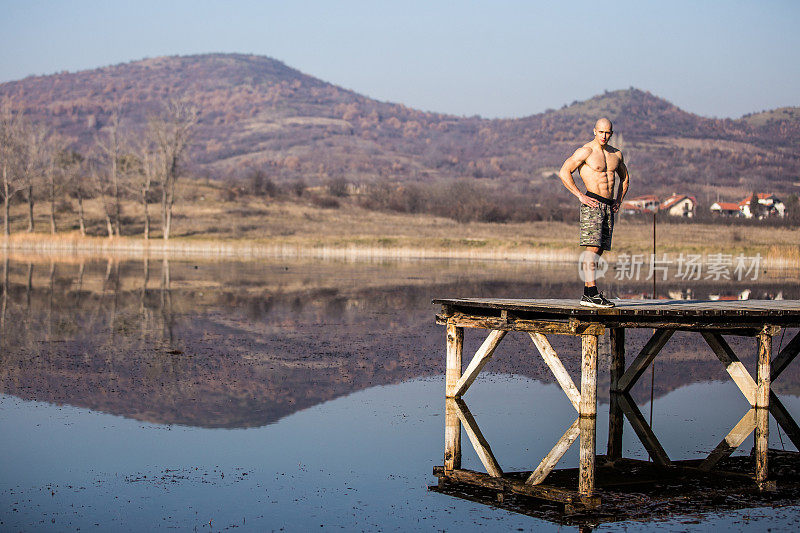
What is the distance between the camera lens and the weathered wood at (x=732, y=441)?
1172 centimetres

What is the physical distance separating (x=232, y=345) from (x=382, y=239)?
162 feet

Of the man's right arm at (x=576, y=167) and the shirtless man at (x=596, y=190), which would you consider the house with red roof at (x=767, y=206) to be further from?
the man's right arm at (x=576, y=167)

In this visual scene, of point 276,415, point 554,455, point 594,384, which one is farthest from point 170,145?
point 554,455

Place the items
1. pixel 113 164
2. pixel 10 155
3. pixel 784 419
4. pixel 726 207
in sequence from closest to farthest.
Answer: pixel 784 419, pixel 10 155, pixel 113 164, pixel 726 207

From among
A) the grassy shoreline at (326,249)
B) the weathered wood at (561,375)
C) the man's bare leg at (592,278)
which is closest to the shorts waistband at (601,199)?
the man's bare leg at (592,278)

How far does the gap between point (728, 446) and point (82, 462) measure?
8.20 meters

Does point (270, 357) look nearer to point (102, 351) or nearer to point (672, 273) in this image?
point (102, 351)

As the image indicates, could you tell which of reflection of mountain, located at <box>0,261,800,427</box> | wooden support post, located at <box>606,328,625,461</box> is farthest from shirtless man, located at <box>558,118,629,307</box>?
reflection of mountain, located at <box>0,261,800,427</box>

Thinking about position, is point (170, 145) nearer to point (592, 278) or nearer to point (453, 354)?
point (453, 354)

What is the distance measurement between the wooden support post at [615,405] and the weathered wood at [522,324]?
5.15 ft

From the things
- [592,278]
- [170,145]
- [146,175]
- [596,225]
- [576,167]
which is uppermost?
[170,145]

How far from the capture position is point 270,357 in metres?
19.3

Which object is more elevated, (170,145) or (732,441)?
(170,145)

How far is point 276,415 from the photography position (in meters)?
13.9
